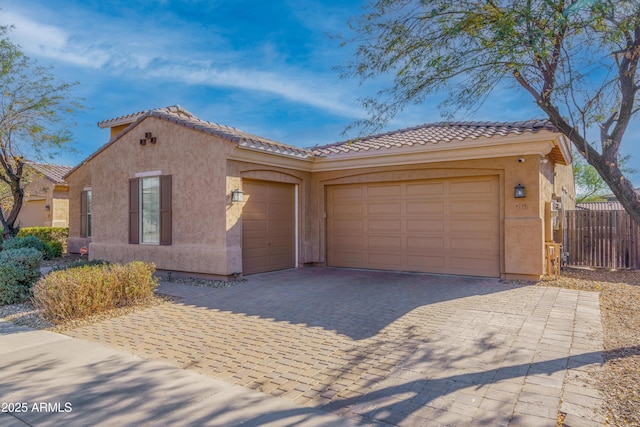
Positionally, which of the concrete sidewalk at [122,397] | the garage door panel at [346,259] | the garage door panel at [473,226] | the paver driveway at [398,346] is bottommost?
the concrete sidewalk at [122,397]

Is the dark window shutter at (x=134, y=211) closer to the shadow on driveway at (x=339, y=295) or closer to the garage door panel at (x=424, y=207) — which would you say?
the shadow on driveway at (x=339, y=295)

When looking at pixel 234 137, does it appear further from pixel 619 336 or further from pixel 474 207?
pixel 619 336

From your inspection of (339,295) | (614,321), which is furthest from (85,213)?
(614,321)

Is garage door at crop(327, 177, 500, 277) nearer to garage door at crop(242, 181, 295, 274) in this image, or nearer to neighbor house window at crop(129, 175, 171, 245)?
garage door at crop(242, 181, 295, 274)

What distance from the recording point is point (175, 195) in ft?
35.3

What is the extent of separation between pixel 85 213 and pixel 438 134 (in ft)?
46.9

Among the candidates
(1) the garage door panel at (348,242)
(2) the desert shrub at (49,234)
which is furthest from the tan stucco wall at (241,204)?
(2) the desert shrub at (49,234)

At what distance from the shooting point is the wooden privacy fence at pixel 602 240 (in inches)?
453

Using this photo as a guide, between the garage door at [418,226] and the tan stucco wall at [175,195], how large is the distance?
3.87m

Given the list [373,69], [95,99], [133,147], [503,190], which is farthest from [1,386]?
[95,99]

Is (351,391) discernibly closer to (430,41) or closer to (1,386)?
(1,386)

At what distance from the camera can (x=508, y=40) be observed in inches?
216

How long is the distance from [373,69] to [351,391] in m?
5.27

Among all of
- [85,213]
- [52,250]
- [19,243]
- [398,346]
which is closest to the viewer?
[398,346]
